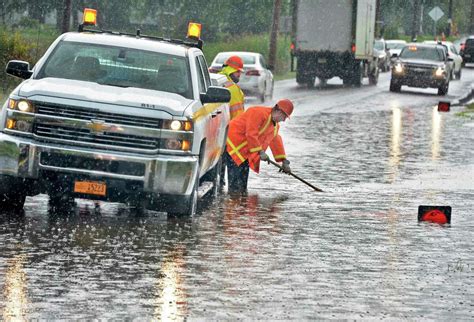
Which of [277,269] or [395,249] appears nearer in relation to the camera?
[277,269]

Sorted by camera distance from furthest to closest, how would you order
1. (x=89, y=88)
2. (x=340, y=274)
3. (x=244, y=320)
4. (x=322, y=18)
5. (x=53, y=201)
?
(x=322, y=18)
(x=53, y=201)
(x=89, y=88)
(x=340, y=274)
(x=244, y=320)

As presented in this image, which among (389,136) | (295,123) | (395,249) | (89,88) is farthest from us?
(295,123)

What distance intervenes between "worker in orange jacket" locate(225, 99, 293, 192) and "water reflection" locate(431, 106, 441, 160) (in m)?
6.40

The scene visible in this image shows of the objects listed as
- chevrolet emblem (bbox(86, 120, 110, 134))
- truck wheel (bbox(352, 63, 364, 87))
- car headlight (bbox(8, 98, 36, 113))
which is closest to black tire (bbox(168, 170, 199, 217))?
chevrolet emblem (bbox(86, 120, 110, 134))

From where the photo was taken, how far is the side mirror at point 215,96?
14.3m

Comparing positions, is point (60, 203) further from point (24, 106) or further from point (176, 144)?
point (176, 144)

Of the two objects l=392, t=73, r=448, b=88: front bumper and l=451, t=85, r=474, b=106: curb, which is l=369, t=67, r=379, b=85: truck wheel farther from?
l=392, t=73, r=448, b=88: front bumper

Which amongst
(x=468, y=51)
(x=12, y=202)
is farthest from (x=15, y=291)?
(x=468, y=51)

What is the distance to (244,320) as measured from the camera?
8.75 meters

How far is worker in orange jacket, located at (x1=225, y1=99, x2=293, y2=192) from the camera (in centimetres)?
1675

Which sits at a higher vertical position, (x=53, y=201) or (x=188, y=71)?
(x=188, y=71)

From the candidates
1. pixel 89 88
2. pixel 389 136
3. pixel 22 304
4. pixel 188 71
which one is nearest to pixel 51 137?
pixel 89 88

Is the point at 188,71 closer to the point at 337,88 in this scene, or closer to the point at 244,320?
the point at 244,320

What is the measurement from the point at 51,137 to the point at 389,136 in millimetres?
15413
